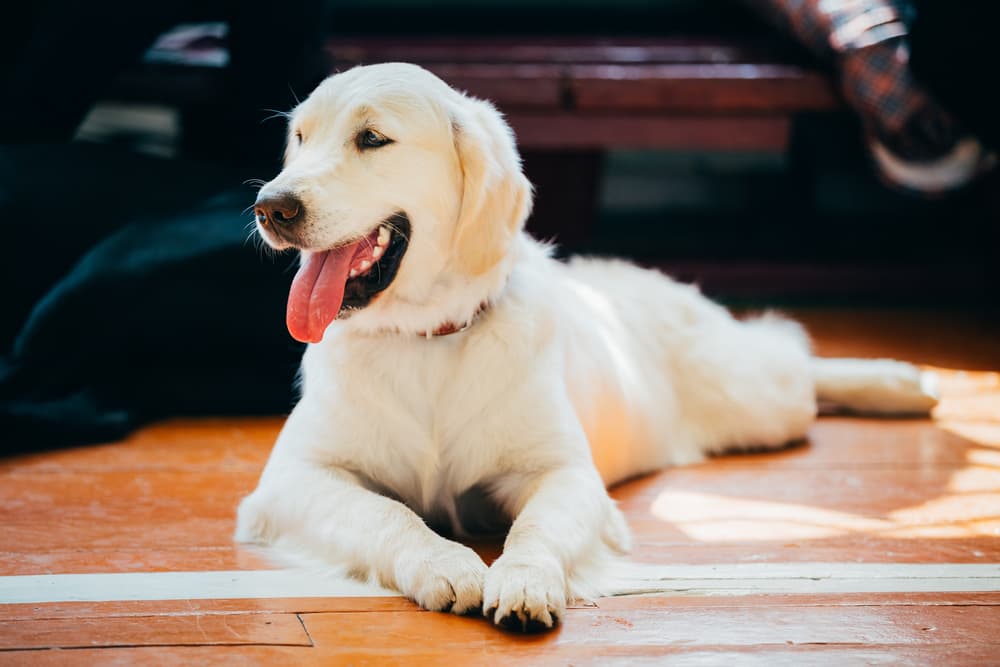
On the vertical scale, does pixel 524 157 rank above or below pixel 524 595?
above

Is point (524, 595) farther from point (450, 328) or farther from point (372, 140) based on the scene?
point (372, 140)

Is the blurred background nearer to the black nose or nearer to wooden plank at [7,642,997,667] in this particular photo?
the black nose

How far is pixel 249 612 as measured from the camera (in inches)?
64.6

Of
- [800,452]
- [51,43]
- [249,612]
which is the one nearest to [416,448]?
[249,612]

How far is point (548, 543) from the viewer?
5.51 feet

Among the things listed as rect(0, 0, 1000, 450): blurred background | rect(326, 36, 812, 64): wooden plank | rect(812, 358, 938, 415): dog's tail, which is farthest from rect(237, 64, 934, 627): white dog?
rect(326, 36, 812, 64): wooden plank

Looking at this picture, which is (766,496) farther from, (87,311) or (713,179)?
(713,179)

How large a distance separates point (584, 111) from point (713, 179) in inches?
79.6

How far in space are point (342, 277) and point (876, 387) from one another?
1668mm

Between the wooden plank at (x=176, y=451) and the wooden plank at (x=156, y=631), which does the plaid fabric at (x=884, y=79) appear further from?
the wooden plank at (x=156, y=631)

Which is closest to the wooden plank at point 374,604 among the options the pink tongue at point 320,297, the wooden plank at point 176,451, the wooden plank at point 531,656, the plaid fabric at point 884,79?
the wooden plank at point 531,656

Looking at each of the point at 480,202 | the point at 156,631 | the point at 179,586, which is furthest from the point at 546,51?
the point at 156,631

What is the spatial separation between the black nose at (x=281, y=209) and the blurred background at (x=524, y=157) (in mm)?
1063

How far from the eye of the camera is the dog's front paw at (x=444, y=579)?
161 centimetres
